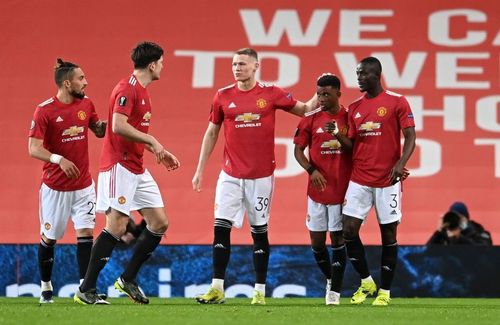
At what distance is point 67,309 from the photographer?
8.13 meters

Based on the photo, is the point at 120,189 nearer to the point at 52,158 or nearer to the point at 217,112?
the point at 52,158

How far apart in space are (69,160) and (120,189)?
0.77 meters

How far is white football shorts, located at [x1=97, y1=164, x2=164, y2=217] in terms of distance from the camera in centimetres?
892

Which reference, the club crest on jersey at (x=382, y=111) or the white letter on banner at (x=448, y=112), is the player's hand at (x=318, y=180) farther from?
the white letter on banner at (x=448, y=112)

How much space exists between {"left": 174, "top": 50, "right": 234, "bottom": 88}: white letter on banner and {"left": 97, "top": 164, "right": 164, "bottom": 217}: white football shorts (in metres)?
5.70

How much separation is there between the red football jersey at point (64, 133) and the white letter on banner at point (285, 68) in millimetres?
5298

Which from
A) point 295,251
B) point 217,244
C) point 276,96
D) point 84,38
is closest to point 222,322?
point 217,244

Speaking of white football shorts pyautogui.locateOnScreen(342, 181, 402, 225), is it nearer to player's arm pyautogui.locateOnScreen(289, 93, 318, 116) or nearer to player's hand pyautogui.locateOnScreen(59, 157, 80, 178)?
player's arm pyautogui.locateOnScreen(289, 93, 318, 116)

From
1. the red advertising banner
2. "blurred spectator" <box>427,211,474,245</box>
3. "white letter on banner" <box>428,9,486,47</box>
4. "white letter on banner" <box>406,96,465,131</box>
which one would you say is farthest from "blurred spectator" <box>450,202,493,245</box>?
"white letter on banner" <box>428,9,486,47</box>

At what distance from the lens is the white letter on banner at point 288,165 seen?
14.2 m

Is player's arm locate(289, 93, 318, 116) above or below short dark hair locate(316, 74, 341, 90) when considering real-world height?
below

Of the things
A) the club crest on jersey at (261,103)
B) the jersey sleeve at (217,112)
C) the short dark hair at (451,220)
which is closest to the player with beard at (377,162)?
the club crest on jersey at (261,103)

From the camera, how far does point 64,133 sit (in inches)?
373

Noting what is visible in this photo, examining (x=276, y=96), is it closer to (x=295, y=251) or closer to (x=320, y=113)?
(x=320, y=113)
